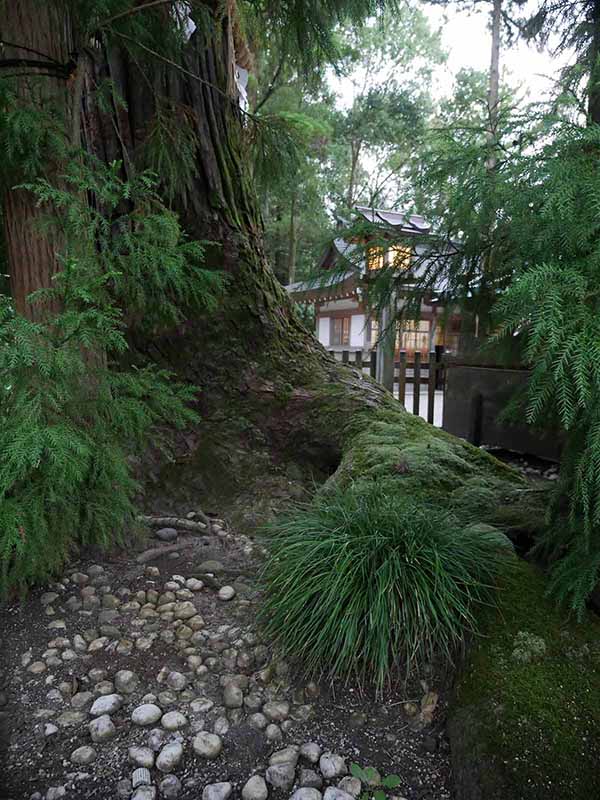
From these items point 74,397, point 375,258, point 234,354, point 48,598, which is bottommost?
point 48,598

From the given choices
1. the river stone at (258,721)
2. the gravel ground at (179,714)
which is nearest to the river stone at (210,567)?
the gravel ground at (179,714)

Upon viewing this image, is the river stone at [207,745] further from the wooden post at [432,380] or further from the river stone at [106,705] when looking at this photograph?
the wooden post at [432,380]

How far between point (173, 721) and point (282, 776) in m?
0.34

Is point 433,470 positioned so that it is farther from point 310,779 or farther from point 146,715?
Result: point 146,715

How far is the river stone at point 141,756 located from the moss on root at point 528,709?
768mm

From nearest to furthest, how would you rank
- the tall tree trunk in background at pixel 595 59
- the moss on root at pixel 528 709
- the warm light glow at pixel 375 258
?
the moss on root at pixel 528 709 < the tall tree trunk in background at pixel 595 59 < the warm light glow at pixel 375 258

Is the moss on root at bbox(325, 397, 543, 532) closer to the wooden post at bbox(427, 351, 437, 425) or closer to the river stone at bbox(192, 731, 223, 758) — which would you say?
the river stone at bbox(192, 731, 223, 758)

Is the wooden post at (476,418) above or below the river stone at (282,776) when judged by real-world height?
above

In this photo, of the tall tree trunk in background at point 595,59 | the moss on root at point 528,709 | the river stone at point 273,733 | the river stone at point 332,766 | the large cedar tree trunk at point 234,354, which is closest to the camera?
the moss on root at point 528,709

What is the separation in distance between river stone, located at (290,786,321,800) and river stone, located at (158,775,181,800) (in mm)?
278

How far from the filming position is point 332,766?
54.1 inches

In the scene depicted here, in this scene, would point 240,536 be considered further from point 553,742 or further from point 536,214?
point 536,214

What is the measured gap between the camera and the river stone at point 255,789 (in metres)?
1.29

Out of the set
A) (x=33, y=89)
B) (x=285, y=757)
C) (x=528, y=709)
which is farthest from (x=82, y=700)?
(x=33, y=89)
